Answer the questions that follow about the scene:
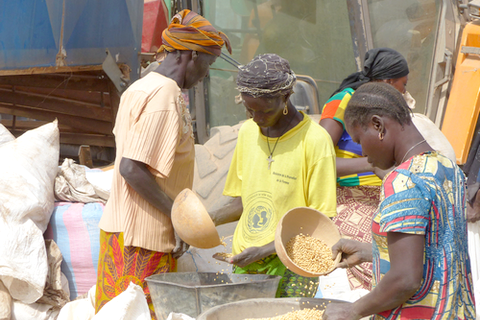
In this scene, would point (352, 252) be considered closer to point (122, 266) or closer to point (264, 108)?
point (264, 108)

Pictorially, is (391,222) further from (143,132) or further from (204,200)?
(204,200)

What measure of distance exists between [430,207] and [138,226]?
1297mm

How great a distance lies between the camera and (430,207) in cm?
129

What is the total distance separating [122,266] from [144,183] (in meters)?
0.41

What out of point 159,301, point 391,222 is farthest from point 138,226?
point 391,222

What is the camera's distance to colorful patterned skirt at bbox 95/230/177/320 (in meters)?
2.16

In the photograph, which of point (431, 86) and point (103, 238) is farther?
point (431, 86)

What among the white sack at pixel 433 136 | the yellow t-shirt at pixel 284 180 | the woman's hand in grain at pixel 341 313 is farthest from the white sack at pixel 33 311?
the white sack at pixel 433 136

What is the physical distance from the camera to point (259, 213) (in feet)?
7.07

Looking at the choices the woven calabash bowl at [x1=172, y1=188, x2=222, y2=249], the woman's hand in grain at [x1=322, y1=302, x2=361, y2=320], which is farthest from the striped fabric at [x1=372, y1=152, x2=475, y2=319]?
the woven calabash bowl at [x1=172, y1=188, x2=222, y2=249]

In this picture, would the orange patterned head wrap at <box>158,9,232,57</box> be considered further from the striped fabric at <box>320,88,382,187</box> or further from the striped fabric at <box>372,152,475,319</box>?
the striped fabric at <box>372,152,475,319</box>

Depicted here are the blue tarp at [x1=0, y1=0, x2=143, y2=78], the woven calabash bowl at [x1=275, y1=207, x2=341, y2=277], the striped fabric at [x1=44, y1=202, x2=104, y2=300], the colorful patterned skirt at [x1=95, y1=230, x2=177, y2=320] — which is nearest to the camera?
the woven calabash bowl at [x1=275, y1=207, x2=341, y2=277]

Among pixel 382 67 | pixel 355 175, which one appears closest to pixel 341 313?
pixel 355 175

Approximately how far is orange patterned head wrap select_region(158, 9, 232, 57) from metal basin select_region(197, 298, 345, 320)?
1.16 metres
